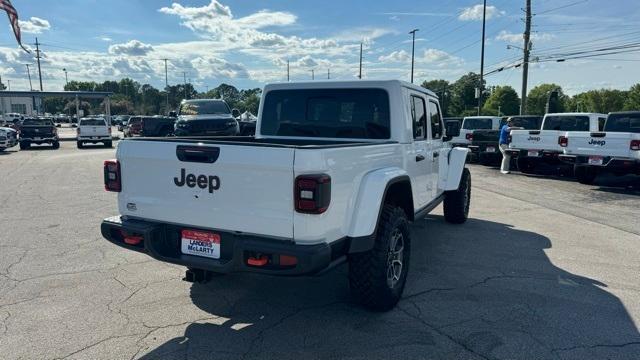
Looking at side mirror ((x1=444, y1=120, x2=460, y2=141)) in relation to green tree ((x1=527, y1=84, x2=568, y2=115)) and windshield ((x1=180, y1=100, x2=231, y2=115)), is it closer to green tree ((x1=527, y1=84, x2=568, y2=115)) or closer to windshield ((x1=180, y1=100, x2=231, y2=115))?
windshield ((x1=180, y1=100, x2=231, y2=115))

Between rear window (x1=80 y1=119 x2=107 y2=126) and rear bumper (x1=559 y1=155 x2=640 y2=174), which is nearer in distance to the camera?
rear bumper (x1=559 y1=155 x2=640 y2=174)

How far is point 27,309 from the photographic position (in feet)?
13.1

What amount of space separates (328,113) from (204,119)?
41.4 ft

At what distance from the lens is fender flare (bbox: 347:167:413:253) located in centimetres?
345

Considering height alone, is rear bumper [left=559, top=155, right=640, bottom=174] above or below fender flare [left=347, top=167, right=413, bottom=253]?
below

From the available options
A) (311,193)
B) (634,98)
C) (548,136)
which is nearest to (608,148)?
(548,136)

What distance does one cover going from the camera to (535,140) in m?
13.6

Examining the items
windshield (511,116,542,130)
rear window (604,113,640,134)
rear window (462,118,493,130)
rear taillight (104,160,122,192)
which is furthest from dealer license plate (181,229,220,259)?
rear window (462,118,493,130)

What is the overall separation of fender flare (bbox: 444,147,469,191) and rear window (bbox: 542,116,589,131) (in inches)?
350

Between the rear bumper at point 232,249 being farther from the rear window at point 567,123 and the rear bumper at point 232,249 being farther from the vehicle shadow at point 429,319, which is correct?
the rear window at point 567,123

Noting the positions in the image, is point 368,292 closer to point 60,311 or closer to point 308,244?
point 308,244

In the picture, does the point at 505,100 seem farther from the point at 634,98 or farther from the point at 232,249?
the point at 232,249

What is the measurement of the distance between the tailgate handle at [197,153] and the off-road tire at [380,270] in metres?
1.36

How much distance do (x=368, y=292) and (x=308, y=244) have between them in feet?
3.17
